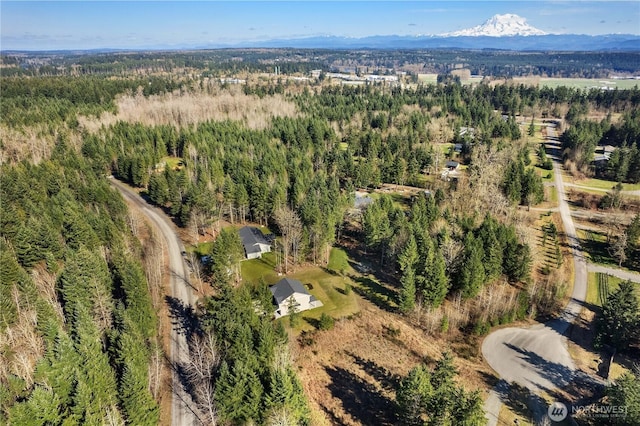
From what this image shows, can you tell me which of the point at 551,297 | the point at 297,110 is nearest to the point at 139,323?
the point at 551,297

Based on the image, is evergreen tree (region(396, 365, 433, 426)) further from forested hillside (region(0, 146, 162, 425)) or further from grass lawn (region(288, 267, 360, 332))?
forested hillside (region(0, 146, 162, 425))

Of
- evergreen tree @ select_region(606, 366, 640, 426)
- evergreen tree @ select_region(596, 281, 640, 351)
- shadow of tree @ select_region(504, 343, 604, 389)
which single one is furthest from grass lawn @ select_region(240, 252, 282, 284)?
evergreen tree @ select_region(596, 281, 640, 351)

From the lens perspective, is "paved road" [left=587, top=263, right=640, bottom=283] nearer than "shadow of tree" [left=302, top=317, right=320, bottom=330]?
No

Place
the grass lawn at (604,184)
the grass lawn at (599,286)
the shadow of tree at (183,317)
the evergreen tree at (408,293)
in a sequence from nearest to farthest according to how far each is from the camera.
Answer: the shadow of tree at (183,317) < the evergreen tree at (408,293) < the grass lawn at (599,286) < the grass lawn at (604,184)

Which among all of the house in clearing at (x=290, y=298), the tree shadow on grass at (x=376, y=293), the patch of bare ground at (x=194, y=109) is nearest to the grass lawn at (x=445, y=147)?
the patch of bare ground at (x=194, y=109)

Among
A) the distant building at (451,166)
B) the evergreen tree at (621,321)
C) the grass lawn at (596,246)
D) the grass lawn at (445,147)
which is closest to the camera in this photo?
the evergreen tree at (621,321)

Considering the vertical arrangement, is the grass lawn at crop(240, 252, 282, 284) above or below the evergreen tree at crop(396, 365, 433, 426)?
below

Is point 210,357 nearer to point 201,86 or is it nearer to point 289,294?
point 289,294

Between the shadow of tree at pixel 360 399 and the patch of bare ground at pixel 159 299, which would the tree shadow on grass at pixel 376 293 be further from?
the patch of bare ground at pixel 159 299
